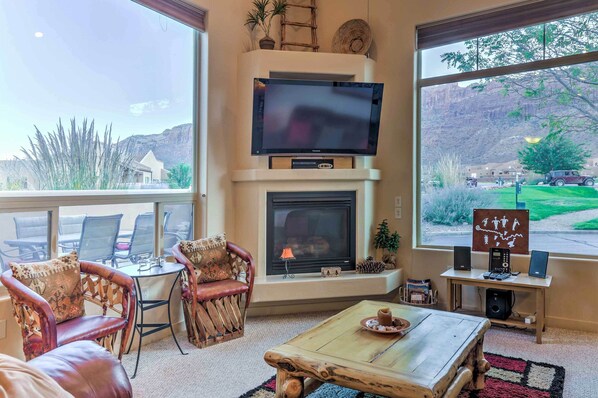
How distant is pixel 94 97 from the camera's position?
314cm

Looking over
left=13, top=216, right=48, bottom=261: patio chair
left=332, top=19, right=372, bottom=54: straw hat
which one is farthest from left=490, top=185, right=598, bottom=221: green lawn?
left=13, top=216, right=48, bottom=261: patio chair

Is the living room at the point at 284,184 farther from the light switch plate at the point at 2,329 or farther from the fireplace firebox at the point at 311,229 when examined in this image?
the light switch plate at the point at 2,329

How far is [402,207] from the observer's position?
4.47m

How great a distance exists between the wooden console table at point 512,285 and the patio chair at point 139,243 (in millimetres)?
2747

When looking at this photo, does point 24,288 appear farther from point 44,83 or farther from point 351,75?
point 351,75

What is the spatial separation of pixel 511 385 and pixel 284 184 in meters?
2.55

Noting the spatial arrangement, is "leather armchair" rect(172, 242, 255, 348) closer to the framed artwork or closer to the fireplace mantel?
the fireplace mantel

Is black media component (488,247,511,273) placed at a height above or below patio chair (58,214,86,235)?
below

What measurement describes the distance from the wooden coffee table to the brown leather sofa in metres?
0.76

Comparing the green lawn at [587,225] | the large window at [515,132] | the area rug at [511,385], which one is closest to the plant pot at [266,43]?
the large window at [515,132]

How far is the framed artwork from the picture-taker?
3781mm

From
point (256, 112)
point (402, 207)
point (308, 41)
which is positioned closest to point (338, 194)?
point (402, 207)

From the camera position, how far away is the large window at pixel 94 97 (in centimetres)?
270

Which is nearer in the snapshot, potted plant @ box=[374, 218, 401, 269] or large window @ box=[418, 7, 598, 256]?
large window @ box=[418, 7, 598, 256]
